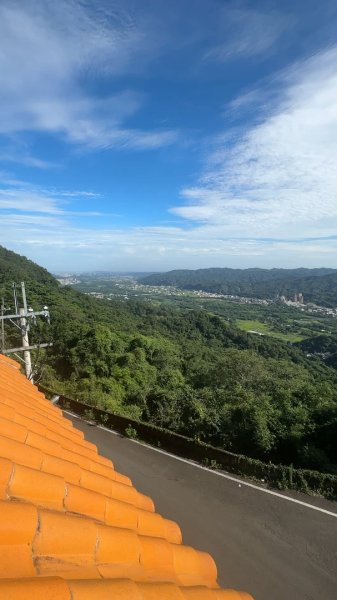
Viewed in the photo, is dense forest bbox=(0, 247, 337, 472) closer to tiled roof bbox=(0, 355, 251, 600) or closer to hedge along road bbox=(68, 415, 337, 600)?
hedge along road bbox=(68, 415, 337, 600)

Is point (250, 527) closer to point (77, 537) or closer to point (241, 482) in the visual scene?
point (241, 482)

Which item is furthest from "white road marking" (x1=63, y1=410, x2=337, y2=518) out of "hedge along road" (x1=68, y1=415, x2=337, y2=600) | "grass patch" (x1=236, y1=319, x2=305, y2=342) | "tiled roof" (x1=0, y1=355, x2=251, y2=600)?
"grass patch" (x1=236, y1=319, x2=305, y2=342)

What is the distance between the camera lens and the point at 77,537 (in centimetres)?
197

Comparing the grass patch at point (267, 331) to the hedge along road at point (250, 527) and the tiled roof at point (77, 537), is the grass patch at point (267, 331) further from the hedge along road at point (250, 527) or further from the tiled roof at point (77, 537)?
the tiled roof at point (77, 537)

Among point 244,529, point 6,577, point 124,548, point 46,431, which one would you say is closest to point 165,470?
point 244,529

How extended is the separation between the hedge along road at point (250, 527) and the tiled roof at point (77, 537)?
14.2 ft

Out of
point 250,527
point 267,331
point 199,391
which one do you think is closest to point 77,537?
point 250,527

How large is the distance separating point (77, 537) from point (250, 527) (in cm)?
699

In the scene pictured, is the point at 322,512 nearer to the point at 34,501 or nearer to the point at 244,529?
the point at 244,529

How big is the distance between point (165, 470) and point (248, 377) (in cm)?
1680

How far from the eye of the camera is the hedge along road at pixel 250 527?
5.99 m

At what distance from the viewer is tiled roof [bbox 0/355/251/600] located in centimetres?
161

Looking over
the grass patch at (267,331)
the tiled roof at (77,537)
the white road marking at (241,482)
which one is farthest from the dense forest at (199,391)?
the grass patch at (267,331)

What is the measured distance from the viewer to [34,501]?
2.28 metres
